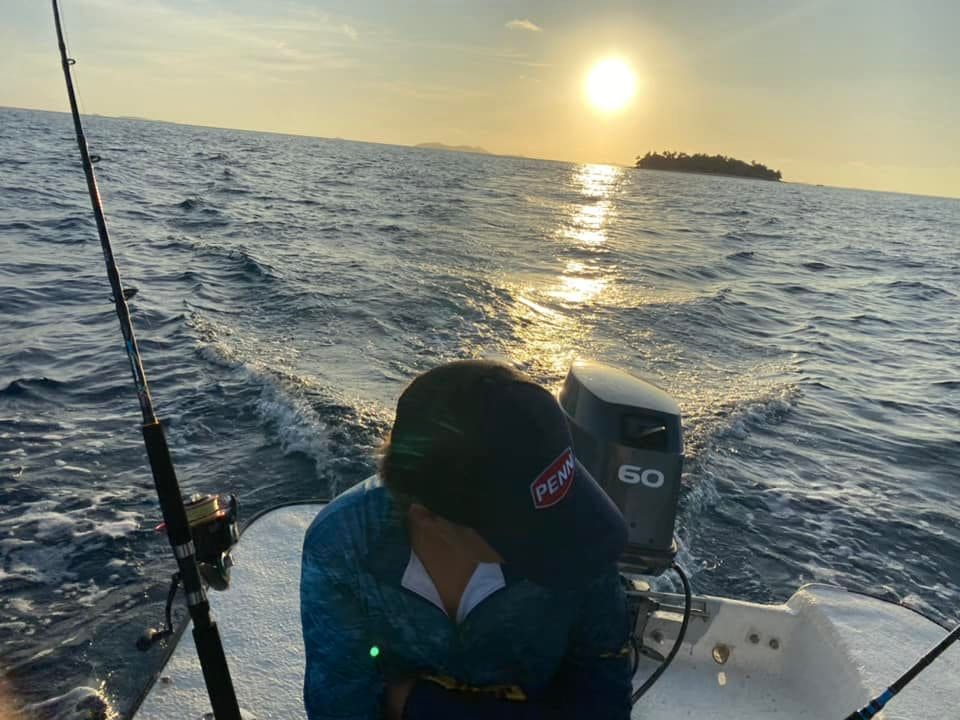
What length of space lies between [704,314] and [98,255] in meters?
11.3

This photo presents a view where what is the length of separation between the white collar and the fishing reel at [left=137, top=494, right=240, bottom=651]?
78 cm

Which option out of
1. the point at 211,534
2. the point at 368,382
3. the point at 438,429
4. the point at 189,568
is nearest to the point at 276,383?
the point at 368,382

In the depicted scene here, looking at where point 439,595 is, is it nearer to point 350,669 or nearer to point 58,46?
point 350,669

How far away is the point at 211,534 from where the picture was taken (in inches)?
69.3

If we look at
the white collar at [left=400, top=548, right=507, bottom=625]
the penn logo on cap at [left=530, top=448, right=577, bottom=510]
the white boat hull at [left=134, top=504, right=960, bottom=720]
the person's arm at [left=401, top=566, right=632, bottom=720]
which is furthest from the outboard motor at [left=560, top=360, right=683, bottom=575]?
the penn logo on cap at [left=530, top=448, right=577, bottom=510]

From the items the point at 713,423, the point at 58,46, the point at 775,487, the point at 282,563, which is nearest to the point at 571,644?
the point at 282,563

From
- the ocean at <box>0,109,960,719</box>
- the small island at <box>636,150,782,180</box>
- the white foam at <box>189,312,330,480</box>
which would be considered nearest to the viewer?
the ocean at <box>0,109,960,719</box>

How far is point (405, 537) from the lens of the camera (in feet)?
4.09

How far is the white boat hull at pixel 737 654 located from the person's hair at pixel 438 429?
1644mm

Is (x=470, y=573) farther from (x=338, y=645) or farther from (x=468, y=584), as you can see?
(x=338, y=645)

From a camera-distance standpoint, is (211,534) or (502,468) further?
(211,534)

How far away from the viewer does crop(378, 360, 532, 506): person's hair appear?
1.04m

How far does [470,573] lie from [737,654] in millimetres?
2213

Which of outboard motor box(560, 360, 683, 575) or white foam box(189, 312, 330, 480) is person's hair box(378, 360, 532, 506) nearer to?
outboard motor box(560, 360, 683, 575)
